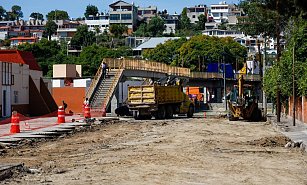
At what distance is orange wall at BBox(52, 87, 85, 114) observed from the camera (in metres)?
66.8

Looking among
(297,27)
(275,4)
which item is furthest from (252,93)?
(275,4)

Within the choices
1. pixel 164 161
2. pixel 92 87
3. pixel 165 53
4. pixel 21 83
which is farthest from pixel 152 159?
pixel 165 53

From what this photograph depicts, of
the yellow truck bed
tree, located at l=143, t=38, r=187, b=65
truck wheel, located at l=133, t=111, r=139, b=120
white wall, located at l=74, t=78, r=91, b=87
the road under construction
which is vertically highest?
tree, located at l=143, t=38, r=187, b=65

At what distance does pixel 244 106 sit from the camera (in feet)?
141

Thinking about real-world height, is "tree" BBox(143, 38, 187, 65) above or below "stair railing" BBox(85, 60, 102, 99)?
above

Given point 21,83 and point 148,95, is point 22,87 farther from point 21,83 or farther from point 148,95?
point 148,95

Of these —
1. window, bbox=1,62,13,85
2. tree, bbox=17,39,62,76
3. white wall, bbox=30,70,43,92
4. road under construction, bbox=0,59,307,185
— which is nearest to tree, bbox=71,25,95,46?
tree, bbox=17,39,62,76

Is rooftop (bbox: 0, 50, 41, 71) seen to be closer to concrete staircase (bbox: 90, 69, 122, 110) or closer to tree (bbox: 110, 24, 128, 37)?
concrete staircase (bbox: 90, 69, 122, 110)

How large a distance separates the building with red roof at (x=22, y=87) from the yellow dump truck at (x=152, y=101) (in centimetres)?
1029

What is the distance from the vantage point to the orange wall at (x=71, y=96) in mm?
66812

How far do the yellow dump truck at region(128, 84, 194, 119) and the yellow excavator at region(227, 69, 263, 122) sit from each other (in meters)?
6.02

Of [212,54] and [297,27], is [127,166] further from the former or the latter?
[212,54]

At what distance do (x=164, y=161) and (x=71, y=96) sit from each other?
51.6m

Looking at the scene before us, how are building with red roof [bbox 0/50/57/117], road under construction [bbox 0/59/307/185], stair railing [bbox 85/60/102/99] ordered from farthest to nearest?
1. stair railing [bbox 85/60/102/99]
2. building with red roof [bbox 0/50/57/117]
3. road under construction [bbox 0/59/307/185]
